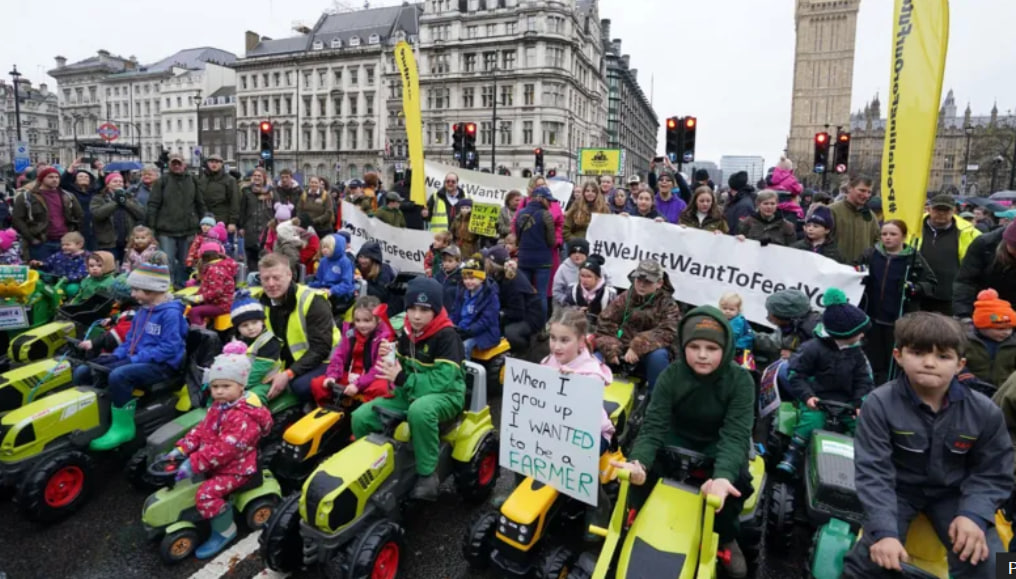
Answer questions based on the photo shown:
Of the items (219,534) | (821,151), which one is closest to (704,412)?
(219,534)

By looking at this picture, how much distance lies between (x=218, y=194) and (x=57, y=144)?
118084 mm

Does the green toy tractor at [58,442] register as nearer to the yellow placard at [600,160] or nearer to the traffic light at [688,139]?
the traffic light at [688,139]

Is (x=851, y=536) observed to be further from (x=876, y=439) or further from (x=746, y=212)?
(x=746, y=212)

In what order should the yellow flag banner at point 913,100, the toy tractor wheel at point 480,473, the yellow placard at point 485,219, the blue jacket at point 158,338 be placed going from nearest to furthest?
the toy tractor wheel at point 480,473
the blue jacket at point 158,338
the yellow flag banner at point 913,100
the yellow placard at point 485,219

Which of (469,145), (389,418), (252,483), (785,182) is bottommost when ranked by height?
(252,483)

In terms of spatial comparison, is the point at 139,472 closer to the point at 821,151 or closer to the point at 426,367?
the point at 426,367

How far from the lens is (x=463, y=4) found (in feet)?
209

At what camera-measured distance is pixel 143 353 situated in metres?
4.48

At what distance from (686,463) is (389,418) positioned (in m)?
1.89

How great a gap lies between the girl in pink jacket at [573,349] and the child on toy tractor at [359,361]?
1394 mm

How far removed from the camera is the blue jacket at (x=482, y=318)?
596 centimetres

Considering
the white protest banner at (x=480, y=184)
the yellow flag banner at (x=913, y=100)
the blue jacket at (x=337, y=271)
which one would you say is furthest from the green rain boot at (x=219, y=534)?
the white protest banner at (x=480, y=184)

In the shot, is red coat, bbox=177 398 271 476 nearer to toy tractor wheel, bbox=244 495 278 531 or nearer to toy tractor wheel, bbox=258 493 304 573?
toy tractor wheel, bbox=244 495 278 531

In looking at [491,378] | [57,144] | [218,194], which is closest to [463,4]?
[218,194]
